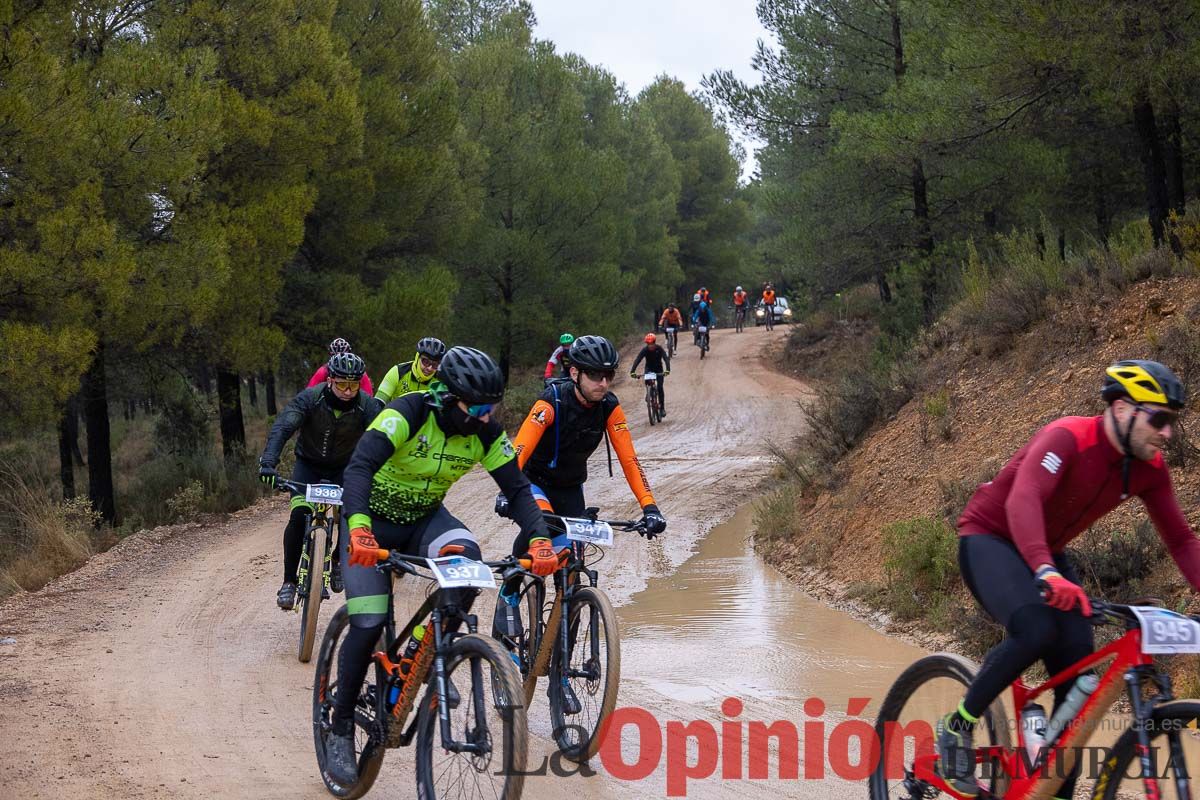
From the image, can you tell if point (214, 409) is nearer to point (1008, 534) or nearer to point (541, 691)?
point (541, 691)

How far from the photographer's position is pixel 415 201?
2488 centimetres

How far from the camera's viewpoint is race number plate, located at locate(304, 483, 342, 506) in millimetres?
8633

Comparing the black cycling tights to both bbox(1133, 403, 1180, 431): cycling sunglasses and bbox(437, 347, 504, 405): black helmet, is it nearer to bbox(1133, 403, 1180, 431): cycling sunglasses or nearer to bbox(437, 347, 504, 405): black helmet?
bbox(1133, 403, 1180, 431): cycling sunglasses

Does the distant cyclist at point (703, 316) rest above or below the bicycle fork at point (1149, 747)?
above

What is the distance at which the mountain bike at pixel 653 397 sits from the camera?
87.9 ft

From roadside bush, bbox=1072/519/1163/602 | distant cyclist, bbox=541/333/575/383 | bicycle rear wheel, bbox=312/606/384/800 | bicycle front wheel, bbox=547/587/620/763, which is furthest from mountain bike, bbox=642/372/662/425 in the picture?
bicycle rear wheel, bbox=312/606/384/800

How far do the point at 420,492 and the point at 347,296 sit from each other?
709 inches

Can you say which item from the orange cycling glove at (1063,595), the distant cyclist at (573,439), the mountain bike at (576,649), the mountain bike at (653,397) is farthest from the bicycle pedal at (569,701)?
the mountain bike at (653,397)

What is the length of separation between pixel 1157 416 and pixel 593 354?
3.18 m

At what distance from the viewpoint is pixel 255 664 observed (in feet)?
28.0

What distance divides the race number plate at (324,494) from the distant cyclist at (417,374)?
163 centimetres

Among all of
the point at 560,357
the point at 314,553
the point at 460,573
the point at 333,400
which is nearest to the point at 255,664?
the point at 314,553

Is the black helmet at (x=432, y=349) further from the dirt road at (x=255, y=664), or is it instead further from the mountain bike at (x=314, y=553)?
the dirt road at (x=255, y=664)

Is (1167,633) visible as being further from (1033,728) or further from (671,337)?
(671,337)
